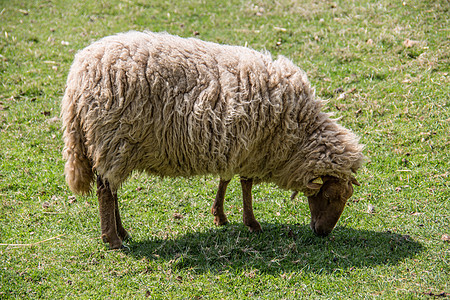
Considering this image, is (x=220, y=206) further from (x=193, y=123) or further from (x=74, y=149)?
(x=74, y=149)

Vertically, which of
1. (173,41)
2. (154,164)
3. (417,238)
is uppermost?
(173,41)

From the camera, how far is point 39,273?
455 cm

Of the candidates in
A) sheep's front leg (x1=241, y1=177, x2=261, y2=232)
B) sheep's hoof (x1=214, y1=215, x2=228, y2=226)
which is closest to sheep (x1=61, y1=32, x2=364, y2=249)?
sheep's front leg (x1=241, y1=177, x2=261, y2=232)

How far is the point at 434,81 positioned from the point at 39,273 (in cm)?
672

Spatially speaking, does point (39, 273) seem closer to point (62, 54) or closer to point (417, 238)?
point (417, 238)

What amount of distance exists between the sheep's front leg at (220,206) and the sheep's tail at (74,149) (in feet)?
5.06

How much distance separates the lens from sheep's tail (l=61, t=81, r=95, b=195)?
4.65 m

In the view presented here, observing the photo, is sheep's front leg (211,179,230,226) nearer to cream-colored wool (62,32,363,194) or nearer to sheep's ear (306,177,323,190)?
cream-colored wool (62,32,363,194)

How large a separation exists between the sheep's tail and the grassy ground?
76 cm

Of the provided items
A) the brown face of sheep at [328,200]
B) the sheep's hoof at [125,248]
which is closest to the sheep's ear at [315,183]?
the brown face of sheep at [328,200]

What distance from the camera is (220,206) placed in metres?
5.60

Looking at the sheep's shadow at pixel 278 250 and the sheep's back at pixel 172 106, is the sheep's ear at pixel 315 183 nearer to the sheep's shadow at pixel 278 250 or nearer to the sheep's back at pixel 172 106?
the sheep's back at pixel 172 106

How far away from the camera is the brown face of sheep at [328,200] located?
510 centimetres

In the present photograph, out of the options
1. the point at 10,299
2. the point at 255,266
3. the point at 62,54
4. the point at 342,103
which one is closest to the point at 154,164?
the point at 255,266
